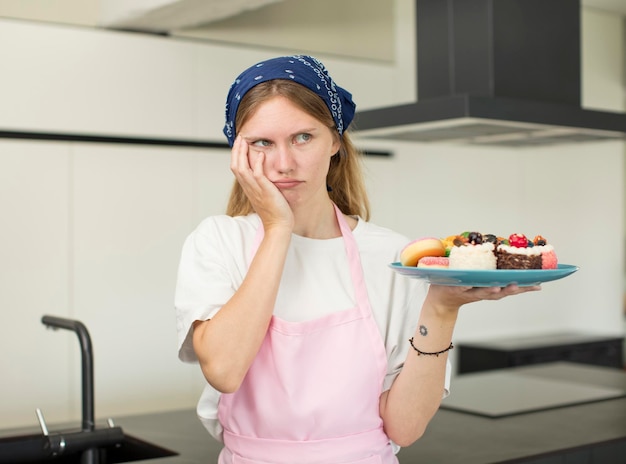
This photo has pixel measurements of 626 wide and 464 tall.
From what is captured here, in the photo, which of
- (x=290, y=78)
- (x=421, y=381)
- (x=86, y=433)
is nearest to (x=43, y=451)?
(x=86, y=433)

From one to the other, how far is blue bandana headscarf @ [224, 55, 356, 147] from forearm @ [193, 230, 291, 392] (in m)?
0.26

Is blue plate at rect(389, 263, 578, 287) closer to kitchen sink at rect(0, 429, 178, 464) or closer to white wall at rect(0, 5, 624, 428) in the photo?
kitchen sink at rect(0, 429, 178, 464)

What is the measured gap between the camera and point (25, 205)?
325cm

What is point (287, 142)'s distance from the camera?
135cm

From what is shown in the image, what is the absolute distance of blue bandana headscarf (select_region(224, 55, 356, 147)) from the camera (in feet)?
4.47

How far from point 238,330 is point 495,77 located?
5.13 feet

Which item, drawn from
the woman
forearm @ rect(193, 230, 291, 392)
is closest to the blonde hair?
the woman

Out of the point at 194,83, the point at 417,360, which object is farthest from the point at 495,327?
the point at 417,360

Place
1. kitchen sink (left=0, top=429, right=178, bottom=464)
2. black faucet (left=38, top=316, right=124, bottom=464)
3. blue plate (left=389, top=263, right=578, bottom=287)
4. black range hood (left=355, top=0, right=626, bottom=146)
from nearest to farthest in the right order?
blue plate (left=389, top=263, right=578, bottom=287) < black faucet (left=38, top=316, right=124, bottom=464) < kitchen sink (left=0, top=429, right=178, bottom=464) < black range hood (left=355, top=0, right=626, bottom=146)

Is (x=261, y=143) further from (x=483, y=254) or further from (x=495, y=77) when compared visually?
(x=495, y=77)

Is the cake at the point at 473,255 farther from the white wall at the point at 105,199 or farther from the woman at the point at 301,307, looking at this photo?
the white wall at the point at 105,199

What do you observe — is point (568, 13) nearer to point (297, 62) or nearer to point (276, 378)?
point (297, 62)

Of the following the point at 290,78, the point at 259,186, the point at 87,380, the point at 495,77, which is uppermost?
the point at 495,77

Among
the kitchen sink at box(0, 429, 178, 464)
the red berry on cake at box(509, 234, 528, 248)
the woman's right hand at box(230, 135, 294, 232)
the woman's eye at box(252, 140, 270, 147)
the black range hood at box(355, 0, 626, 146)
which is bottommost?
the kitchen sink at box(0, 429, 178, 464)
